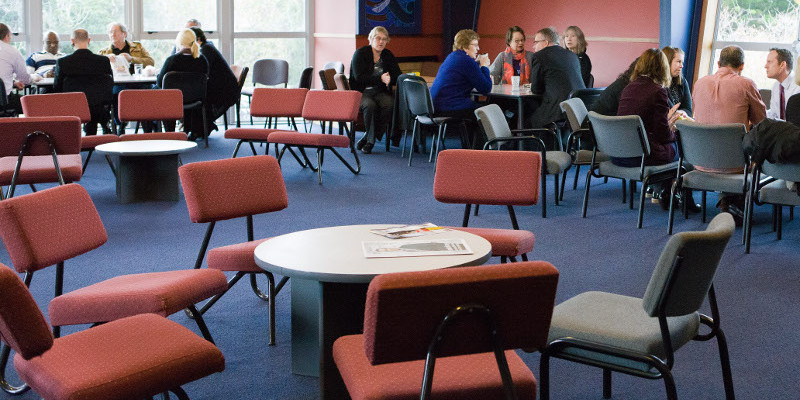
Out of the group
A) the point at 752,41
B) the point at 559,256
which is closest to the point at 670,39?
the point at 752,41

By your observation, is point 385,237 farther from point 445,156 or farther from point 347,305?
point 445,156

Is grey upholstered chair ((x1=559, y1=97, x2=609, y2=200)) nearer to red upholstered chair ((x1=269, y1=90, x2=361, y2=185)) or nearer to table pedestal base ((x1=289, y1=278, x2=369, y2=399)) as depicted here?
red upholstered chair ((x1=269, y1=90, x2=361, y2=185))

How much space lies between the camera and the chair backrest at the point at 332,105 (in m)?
7.68

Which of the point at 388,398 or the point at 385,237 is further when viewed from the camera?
the point at 385,237

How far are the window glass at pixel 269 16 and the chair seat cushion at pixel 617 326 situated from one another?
31.3ft

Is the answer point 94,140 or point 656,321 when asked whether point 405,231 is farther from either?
point 94,140

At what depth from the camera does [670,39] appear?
9461 mm

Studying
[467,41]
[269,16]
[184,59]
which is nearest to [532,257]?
[467,41]

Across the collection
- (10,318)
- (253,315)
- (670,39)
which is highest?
(670,39)

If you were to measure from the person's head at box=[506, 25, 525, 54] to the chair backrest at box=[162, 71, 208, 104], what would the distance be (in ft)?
10.9

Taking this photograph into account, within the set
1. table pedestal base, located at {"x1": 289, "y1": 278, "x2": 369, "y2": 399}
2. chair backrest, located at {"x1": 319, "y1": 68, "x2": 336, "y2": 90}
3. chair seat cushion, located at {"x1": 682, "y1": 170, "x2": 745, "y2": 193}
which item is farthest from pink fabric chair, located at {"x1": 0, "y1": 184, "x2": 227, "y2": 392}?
chair backrest, located at {"x1": 319, "y1": 68, "x2": 336, "y2": 90}

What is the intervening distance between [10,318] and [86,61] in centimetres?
663

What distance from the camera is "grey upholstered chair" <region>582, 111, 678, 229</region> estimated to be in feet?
19.1

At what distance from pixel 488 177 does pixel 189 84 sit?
5710 mm
